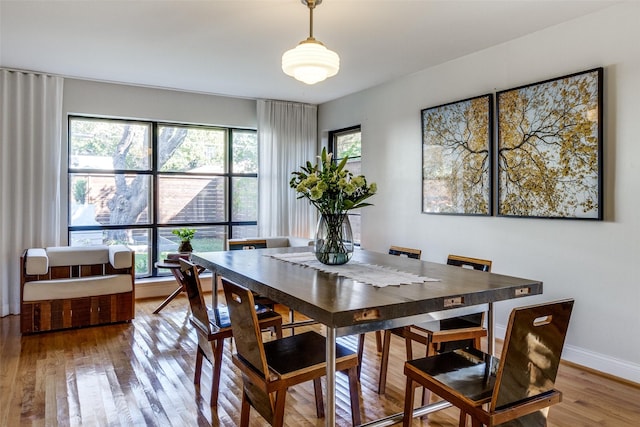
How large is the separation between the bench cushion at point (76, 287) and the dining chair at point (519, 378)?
3345 mm

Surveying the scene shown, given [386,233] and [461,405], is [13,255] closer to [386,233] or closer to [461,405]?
[386,233]

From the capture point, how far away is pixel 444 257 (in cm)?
423

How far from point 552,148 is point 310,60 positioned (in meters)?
1.96

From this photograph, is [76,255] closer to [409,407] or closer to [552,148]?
[409,407]

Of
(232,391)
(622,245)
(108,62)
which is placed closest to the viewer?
(232,391)

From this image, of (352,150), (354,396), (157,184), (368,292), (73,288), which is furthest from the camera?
(352,150)

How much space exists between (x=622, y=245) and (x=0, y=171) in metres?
5.45

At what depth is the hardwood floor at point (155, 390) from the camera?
A: 2350 millimetres

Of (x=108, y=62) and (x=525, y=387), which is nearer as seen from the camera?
(x=525, y=387)

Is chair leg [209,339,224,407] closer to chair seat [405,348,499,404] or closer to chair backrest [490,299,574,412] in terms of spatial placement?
chair seat [405,348,499,404]

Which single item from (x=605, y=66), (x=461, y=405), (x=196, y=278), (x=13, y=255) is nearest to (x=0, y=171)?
(x=13, y=255)

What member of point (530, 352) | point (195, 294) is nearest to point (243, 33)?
point (195, 294)

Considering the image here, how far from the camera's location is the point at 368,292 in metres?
1.81

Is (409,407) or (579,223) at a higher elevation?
(579,223)
